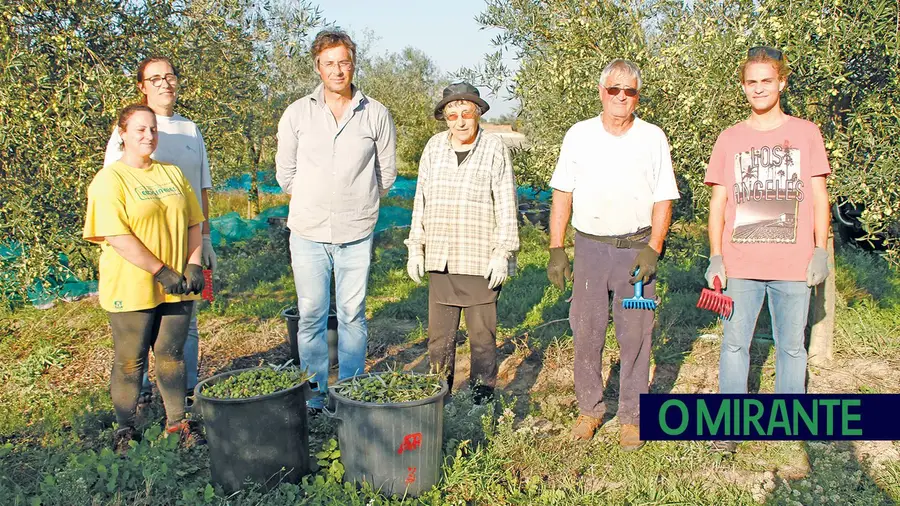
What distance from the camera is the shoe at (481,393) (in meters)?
4.69

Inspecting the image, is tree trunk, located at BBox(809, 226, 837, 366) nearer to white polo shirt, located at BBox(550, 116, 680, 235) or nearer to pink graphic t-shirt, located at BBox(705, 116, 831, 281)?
pink graphic t-shirt, located at BBox(705, 116, 831, 281)

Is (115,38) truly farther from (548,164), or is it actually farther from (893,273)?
(893,273)

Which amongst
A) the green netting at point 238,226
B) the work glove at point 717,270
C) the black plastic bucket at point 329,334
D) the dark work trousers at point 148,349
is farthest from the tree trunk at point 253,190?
the work glove at point 717,270


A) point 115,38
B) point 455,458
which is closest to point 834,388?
point 455,458

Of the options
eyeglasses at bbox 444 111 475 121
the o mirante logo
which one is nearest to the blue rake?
the o mirante logo

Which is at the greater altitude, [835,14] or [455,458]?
[835,14]

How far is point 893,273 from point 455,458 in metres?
7.57

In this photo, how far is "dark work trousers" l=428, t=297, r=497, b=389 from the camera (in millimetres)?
4680

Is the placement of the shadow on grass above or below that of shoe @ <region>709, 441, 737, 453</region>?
below

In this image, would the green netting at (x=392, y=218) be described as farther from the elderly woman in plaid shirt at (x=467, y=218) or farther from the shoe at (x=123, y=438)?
the shoe at (x=123, y=438)

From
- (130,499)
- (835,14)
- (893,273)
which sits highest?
(835,14)

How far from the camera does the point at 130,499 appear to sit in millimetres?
3670

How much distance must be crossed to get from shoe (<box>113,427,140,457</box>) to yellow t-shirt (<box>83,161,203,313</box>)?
748 mm

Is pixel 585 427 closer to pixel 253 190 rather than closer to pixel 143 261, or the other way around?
pixel 143 261
